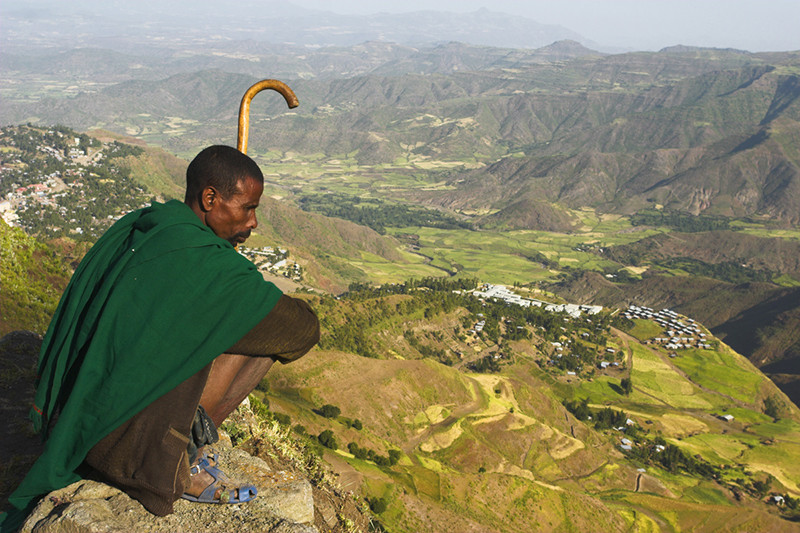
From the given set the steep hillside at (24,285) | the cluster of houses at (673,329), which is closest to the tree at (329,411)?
the steep hillside at (24,285)

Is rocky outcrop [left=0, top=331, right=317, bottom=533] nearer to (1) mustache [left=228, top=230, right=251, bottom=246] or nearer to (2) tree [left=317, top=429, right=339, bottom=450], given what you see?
(1) mustache [left=228, top=230, right=251, bottom=246]

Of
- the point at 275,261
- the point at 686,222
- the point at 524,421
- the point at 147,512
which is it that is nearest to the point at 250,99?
the point at 147,512

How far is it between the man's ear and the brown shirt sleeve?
39.6 inches

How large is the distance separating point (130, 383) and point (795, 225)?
229 m

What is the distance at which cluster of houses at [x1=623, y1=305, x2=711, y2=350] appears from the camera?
96125 mm

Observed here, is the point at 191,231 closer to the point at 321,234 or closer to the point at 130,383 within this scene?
the point at 130,383

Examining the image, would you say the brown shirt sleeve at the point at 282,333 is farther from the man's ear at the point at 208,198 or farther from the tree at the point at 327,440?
the tree at the point at 327,440

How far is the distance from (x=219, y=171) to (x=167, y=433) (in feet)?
6.24

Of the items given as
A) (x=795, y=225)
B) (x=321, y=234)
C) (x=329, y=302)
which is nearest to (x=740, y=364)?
(x=329, y=302)

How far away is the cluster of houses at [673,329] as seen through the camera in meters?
96.1

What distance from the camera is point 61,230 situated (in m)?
81.3

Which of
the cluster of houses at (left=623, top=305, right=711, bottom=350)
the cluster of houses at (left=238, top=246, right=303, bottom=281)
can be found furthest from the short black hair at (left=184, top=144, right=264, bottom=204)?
the cluster of houses at (left=623, top=305, right=711, bottom=350)

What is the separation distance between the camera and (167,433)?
367 cm

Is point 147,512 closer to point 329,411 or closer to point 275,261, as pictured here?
point 329,411
